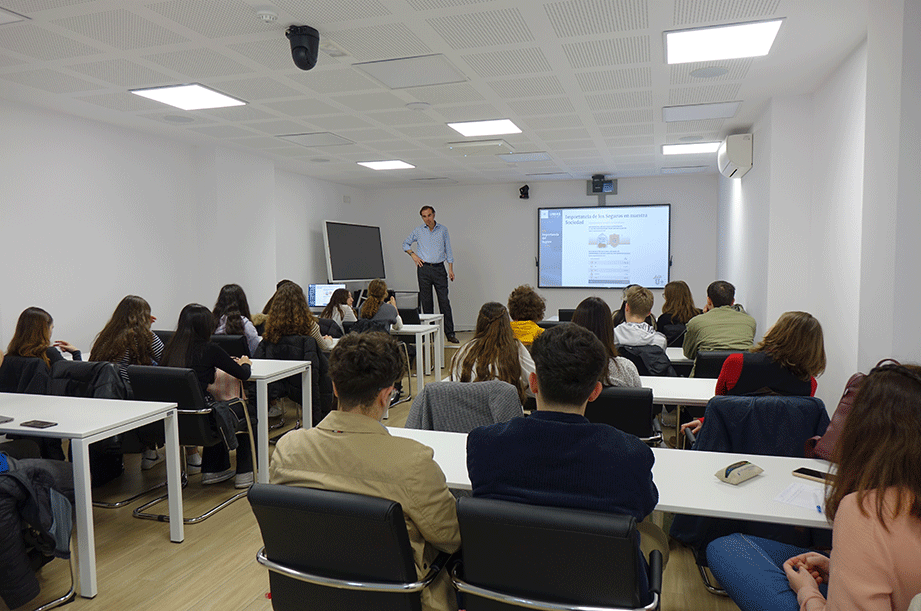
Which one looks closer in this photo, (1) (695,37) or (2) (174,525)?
(2) (174,525)

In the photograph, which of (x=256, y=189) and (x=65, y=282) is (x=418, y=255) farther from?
(x=65, y=282)

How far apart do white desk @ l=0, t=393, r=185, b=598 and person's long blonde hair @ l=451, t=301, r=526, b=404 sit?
146 centimetres

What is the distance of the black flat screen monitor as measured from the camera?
29.7 feet

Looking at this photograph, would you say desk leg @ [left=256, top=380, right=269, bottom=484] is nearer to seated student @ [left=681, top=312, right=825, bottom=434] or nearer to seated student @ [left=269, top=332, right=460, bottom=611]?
seated student @ [left=269, top=332, right=460, bottom=611]

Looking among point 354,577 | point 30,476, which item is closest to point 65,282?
point 30,476

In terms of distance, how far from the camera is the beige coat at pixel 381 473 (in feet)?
4.93

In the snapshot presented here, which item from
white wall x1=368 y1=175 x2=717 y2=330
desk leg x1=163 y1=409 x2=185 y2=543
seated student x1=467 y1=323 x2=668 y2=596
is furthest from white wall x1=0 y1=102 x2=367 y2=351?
seated student x1=467 y1=323 x2=668 y2=596

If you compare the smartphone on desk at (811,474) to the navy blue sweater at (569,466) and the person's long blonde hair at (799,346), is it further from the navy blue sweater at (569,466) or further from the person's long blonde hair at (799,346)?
the person's long blonde hair at (799,346)

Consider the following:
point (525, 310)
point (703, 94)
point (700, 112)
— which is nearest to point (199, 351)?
point (525, 310)

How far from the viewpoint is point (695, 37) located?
3.39 metres

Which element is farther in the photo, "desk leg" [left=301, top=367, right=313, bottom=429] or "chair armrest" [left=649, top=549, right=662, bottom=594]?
"desk leg" [left=301, top=367, right=313, bottom=429]

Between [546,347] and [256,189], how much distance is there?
21.5ft

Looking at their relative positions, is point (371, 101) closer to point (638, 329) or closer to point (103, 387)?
point (638, 329)

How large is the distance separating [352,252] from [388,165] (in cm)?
205
